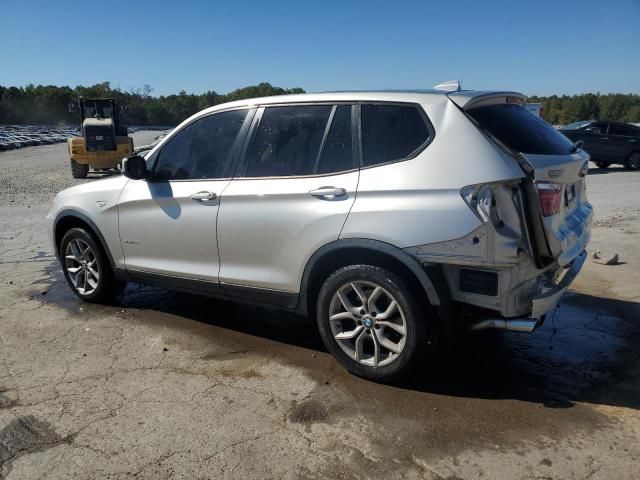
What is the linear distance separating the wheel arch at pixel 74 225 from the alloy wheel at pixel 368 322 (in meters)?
2.48

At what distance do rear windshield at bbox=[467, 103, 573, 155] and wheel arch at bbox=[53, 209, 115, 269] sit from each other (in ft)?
11.5

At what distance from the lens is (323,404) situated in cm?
338

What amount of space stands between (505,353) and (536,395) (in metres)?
0.68

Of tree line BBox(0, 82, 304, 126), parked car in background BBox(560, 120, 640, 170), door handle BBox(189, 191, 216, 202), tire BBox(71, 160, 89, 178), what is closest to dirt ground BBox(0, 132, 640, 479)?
door handle BBox(189, 191, 216, 202)

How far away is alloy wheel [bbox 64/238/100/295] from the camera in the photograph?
205 inches

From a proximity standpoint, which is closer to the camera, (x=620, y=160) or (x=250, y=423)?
(x=250, y=423)

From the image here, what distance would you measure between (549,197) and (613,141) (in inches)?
696

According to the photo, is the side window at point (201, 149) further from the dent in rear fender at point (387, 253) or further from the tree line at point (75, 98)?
the tree line at point (75, 98)

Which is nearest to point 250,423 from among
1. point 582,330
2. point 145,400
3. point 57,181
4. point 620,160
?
point 145,400

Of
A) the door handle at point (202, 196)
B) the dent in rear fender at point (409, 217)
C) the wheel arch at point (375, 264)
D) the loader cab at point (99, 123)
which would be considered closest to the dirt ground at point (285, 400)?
the wheel arch at point (375, 264)

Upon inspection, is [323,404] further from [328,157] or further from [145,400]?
[328,157]

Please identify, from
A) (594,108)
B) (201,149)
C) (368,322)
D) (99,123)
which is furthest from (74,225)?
(594,108)

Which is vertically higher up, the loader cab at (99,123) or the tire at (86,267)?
the loader cab at (99,123)

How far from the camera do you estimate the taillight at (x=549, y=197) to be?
3.22 meters
